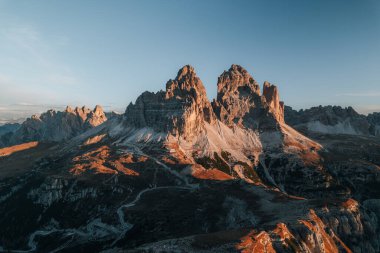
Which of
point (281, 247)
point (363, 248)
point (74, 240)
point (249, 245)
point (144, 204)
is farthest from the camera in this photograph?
point (144, 204)

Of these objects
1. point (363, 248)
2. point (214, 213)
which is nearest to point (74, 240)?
point (214, 213)

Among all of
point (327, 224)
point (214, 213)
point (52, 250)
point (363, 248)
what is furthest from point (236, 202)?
point (52, 250)

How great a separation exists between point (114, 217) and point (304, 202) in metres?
93.9

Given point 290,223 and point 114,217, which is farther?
point 114,217

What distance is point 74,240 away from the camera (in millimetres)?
182250

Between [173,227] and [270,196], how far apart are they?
5067 cm

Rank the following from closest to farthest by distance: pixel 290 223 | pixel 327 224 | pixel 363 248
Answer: pixel 290 223 < pixel 327 224 < pixel 363 248

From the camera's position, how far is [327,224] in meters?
143

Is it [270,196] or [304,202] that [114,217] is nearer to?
[270,196]

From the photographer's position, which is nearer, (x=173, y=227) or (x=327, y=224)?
(x=327, y=224)

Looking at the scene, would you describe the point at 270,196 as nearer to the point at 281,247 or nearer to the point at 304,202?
the point at 304,202

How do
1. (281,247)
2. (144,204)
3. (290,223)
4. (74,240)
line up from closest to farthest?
(281,247) → (290,223) → (74,240) → (144,204)

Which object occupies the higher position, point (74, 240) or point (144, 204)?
point (144, 204)

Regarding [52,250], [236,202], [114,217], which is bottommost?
[52,250]
